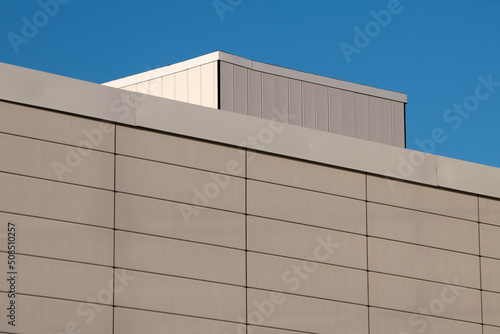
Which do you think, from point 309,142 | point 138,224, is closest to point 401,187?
point 309,142

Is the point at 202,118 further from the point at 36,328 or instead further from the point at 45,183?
the point at 36,328

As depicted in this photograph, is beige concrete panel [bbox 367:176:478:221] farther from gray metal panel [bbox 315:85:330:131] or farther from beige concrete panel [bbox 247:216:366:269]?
gray metal panel [bbox 315:85:330:131]

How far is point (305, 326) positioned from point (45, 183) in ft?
19.0

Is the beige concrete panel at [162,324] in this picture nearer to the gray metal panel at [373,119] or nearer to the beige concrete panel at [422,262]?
the beige concrete panel at [422,262]

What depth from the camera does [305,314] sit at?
19.9 metres

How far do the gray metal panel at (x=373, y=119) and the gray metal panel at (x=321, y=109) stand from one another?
1.37 metres

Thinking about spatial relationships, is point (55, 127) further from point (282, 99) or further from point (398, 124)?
point (398, 124)

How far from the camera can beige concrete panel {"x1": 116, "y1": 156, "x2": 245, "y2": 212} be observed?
723 inches

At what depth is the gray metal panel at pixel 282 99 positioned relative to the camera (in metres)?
24.3

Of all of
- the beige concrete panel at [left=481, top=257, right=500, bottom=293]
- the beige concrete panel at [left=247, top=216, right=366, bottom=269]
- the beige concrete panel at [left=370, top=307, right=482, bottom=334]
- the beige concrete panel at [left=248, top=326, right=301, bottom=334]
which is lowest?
the beige concrete panel at [left=248, top=326, right=301, bottom=334]

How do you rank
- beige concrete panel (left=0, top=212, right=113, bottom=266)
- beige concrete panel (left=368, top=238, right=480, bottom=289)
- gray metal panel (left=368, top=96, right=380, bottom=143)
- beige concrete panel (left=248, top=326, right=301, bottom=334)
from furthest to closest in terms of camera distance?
gray metal panel (left=368, top=96, right=380, bottom=143)
beige concrete panel (left=368, top=238, right=480, bottom=289)
beige concrete panel (left=248, top=326, right=301, bottom=334)
beige concrete panel (left=0, top=212, right=113, bottom=266)

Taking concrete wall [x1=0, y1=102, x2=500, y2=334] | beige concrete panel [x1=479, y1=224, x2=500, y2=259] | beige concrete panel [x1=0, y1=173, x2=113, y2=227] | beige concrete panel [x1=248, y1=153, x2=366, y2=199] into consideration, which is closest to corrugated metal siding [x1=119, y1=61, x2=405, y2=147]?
beige concrete panel [x1=248, y1=153, x2=366, y2=199]

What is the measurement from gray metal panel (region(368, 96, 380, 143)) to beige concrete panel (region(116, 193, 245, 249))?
7.36 metres

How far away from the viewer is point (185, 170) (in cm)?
1905
